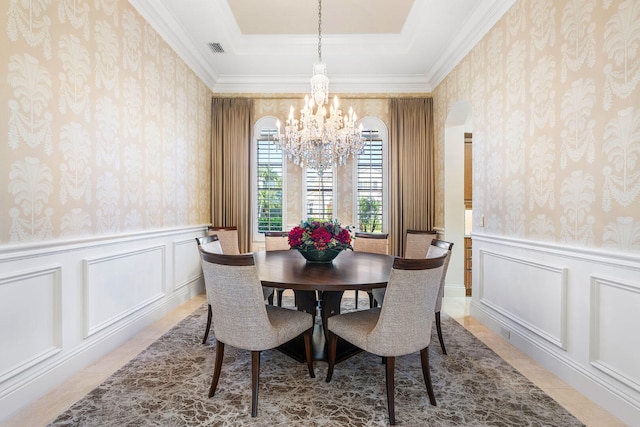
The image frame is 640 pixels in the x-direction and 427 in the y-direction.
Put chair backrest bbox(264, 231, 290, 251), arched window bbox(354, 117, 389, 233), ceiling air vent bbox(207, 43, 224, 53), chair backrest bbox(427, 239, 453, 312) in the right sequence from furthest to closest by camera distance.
→ arched window bbox(354, 117, 389, 233) → ceiling air vent bbox(207, 43, 224, 53) → chair backrest bbox(264, 231, 290, 251) → chair backrest bbox(427, 239, 453, 312)

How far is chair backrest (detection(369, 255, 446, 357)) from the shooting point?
1.70 metres

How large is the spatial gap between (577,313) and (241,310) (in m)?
2.16

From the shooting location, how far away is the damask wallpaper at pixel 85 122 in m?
1.82

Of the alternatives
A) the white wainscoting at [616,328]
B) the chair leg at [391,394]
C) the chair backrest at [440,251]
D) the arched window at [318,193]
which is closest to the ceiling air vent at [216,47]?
the arched window at [318,193]

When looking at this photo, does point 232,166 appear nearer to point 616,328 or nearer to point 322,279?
point 322,279

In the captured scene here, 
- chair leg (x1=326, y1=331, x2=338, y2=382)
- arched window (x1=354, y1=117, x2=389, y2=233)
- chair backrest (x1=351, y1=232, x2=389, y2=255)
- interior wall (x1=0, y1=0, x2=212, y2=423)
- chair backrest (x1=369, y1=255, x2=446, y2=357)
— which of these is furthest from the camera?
arched window (x1=354, y1=117, x2=389, y2=233)

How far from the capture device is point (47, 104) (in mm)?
2014

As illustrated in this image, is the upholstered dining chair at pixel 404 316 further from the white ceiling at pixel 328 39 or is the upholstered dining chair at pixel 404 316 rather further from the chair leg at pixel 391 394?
the white ceiling at pixel 328 39

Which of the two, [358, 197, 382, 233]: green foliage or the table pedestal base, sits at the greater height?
[358, 197, 382, 233]: green foliage

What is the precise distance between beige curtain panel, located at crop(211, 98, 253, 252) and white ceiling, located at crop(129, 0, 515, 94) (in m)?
0.42

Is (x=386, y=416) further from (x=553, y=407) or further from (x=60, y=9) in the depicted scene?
(x=60, y=9)

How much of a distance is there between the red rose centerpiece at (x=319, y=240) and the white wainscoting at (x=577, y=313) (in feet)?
4.91

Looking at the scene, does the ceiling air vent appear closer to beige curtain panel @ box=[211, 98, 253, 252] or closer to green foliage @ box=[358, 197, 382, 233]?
beige curtain panel @ box=[211, 98, 253, 252]

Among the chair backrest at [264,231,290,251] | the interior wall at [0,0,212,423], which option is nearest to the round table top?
the chair backrest at [264,231,290,251]
